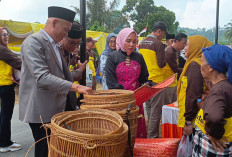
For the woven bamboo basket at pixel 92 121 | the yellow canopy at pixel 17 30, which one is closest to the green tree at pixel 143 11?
the yellow canopy at pixel 17 30

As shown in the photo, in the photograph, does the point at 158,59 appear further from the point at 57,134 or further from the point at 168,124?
the point at 57,134

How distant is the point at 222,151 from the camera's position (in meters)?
1.74

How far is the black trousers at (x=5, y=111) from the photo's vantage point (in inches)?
139

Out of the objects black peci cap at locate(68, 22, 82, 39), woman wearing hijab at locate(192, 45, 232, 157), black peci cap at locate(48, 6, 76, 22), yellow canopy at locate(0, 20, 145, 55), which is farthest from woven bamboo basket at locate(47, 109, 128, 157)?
yellow canopy at locate(0, 20, 145, 55)

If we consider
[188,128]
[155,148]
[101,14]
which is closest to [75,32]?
[155,148]

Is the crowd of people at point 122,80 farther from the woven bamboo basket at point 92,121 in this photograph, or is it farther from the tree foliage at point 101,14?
the tree foliage at point 101,14

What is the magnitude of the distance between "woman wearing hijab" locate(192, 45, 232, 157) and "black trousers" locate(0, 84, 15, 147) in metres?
2.98

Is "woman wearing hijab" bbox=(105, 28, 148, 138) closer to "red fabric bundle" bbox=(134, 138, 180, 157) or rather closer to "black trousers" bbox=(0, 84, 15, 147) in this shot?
"red fabric bundle" bbox=(134, 138, 180, 157)

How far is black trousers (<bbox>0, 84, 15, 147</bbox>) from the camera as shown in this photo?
3521mm

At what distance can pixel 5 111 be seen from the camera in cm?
356

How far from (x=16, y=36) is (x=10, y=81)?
565 centimetres

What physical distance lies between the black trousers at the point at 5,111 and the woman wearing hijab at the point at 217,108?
2.98 m

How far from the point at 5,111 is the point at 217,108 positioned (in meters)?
3.25

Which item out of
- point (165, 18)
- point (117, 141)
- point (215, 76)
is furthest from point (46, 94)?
point (165, 18)
